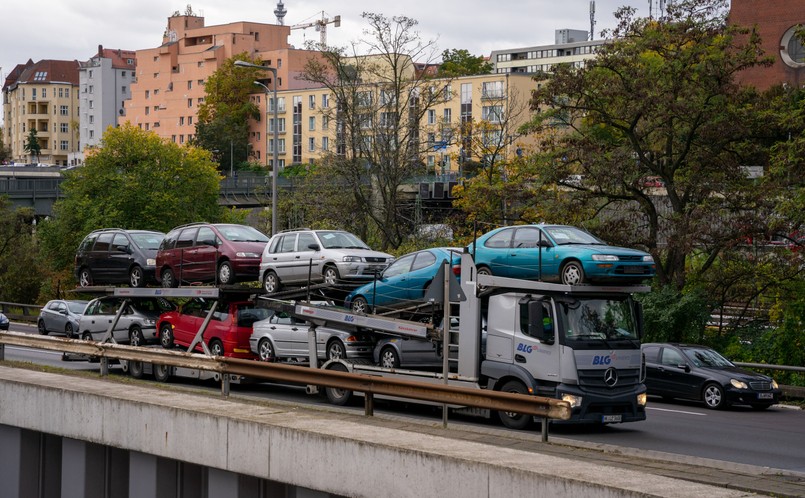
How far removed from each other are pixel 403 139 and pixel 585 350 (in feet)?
82.1

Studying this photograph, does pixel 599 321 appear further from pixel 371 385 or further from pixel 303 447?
pixel 303 447

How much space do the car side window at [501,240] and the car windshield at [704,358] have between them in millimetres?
6959

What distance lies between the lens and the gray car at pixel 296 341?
2020cm

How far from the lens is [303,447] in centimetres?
1195

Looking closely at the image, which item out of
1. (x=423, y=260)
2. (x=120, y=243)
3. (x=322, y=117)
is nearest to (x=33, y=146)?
(x=322, y=117)

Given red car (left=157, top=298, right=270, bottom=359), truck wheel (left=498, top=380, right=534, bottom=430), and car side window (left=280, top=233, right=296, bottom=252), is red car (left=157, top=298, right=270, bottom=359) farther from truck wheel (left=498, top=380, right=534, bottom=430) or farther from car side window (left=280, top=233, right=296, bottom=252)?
truck wheel (left=498, top=380, right=534, bottom=430)

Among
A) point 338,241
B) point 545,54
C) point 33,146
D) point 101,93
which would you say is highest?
point 545,54

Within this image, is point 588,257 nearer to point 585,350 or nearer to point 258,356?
point 585,350

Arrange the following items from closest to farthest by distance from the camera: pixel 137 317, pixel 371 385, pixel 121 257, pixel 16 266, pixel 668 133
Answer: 1. pixel 371 385
2. pixel 137 317
3. pixel 121 257
4. pixel 668 133
5. pixel 16 266

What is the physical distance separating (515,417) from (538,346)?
1146 millimetres

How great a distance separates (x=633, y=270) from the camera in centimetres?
1786

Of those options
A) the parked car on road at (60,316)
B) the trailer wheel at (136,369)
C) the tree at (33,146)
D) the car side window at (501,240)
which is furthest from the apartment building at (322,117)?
the tree at (33,146)

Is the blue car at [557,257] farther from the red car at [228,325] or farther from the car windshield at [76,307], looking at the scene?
the car windshield at [76,307]

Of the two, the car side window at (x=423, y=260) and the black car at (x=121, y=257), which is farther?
the black car at (x=121, y=257)
